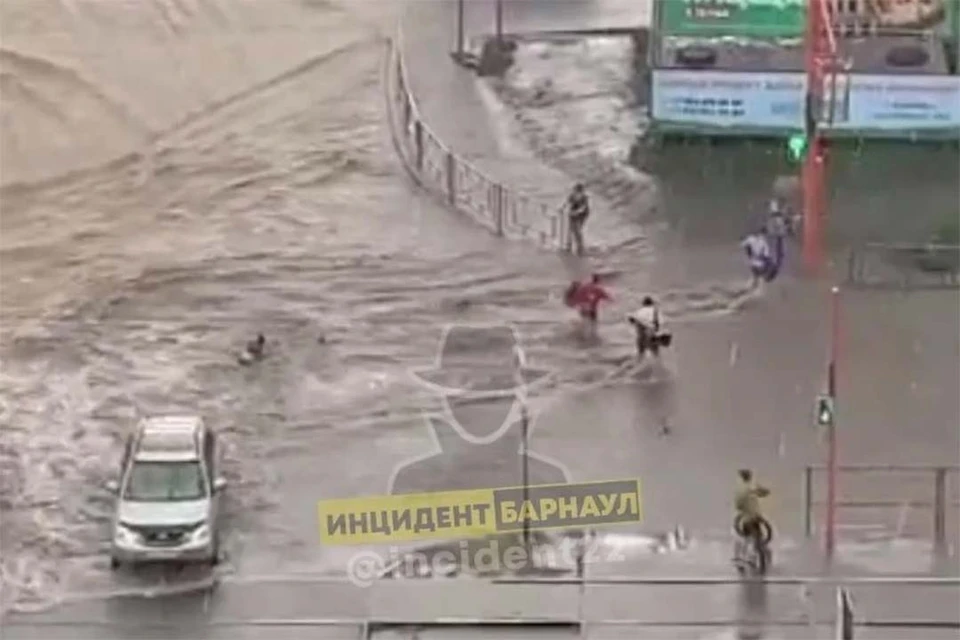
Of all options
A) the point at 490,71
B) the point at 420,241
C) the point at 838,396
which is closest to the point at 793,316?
the point at 838,396

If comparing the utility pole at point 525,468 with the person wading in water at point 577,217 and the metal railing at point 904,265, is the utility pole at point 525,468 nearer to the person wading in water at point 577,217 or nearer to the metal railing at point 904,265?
the person wading in water at point 577,217

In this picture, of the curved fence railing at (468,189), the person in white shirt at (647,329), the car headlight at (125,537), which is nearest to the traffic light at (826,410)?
the person in white shirt at (647,329)

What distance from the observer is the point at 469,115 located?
47.7m

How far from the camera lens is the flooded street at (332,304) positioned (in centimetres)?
3186

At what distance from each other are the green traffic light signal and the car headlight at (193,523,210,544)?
13.9 metres

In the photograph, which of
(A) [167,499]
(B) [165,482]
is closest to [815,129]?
(B) [165,482]

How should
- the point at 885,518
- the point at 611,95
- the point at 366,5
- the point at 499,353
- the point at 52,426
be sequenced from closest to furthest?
1. the point at 885,518
2. the point at 52,426
3. the point at 499,353
4. the point at 611,95
5. the point at 366,5

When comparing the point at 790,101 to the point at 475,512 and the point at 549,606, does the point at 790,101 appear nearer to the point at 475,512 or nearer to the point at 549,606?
the point at 475,512

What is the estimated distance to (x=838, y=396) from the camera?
34812mm

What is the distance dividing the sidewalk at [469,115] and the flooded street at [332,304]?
0.40 meters

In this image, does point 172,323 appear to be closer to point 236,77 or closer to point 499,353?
point 499,353

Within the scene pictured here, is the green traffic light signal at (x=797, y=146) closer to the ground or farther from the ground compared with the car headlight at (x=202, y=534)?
farther from the ground

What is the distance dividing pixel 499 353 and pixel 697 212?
24.0 ft

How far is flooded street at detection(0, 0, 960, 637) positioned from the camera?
31859 mm
